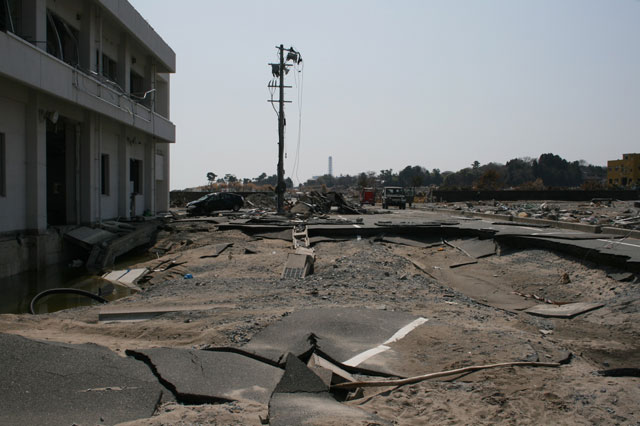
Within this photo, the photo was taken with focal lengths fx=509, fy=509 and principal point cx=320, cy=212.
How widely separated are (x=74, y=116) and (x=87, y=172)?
7.45 feet

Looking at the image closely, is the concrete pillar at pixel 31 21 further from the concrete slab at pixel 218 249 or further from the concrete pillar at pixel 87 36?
the concrete slab at pixel 218 249

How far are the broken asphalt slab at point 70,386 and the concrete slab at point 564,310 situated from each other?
22.0 ft

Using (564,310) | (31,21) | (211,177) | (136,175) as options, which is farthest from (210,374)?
(211,177)

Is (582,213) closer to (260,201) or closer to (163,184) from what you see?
(163,184)

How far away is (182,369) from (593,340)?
211 inches

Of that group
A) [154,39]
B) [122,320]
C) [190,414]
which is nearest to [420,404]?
[190,414]

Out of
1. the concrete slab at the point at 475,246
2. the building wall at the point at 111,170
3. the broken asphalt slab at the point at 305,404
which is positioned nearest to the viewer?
the broken asphalt slab at the point at 305,404

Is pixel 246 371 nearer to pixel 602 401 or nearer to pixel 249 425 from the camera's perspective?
pixel 249 425

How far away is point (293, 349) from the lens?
5535 mm

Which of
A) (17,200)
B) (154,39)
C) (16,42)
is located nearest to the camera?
(16,42)

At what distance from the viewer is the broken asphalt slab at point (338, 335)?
17.6 ft

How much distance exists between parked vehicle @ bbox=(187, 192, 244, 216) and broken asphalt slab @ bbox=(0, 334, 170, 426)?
30.5 meters

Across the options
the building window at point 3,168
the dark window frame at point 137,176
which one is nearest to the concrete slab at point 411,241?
the building window at point 3,168

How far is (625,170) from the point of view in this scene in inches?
4166
